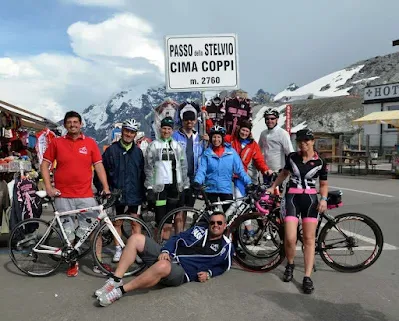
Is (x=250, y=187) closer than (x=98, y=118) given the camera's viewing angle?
Yes

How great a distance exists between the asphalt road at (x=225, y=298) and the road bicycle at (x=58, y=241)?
0.17m

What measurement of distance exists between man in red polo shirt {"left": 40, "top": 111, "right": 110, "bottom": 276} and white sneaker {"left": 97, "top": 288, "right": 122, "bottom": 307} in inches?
38.6

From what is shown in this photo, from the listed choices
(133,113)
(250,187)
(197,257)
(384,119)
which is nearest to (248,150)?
(250,187)

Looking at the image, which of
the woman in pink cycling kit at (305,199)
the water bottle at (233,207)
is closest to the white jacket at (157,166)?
the water bottle at (233,207)

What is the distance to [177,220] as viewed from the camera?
552cm

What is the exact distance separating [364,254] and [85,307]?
344cm

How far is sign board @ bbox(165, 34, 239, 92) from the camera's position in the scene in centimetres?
617

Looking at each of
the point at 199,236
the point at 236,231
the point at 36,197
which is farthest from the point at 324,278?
the point at 36,197

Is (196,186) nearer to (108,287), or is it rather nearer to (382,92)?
(108,287)

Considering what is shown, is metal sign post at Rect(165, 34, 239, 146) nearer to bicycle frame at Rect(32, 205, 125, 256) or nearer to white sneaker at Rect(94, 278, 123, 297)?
bicycle frame at Rect(32, 205, 125, 256)

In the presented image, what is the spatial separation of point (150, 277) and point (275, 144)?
3319 millimetres

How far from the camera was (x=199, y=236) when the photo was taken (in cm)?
449

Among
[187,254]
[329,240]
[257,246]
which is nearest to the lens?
[187,254]

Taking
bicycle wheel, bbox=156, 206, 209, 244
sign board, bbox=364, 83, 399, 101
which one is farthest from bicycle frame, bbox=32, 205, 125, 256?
sign board, bbox=364, 83, 399, 101
